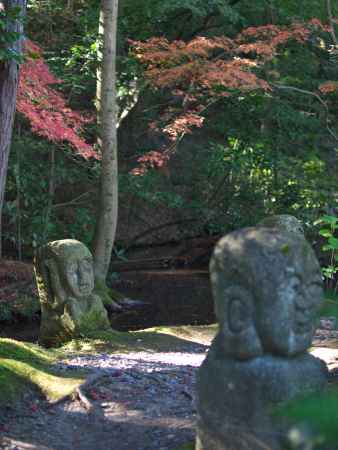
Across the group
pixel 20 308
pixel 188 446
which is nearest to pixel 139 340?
pixel 188 446

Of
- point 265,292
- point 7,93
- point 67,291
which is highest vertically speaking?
point 7,93

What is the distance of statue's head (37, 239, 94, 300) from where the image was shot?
7.93 m

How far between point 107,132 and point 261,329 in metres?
8.35

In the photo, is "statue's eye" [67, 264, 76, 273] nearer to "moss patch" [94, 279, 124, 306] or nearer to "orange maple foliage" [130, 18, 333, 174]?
"moss patch" [94, 279, 124, 306]

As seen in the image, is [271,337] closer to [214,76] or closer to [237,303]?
[237,303]

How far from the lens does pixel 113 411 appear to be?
17.1ft

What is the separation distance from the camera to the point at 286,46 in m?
14.9

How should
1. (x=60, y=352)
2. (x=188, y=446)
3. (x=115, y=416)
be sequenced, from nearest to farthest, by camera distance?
(x=188, y=446) < (x=115, y=416) < (x=60, y=352)

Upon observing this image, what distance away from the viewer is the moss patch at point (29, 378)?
5352mm

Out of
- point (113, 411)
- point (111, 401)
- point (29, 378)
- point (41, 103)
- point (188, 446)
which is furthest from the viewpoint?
point (41, 103)

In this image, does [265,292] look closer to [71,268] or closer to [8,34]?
[8,34]

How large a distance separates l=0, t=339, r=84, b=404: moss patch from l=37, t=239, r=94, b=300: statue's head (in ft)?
5.27

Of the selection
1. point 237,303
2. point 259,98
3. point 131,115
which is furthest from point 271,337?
point 131,115

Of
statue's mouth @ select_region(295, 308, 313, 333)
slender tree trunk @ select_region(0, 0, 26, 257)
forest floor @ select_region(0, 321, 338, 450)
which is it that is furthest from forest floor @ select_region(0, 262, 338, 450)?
slender tree trunk @ select_region(0, 0, 26, 257)
